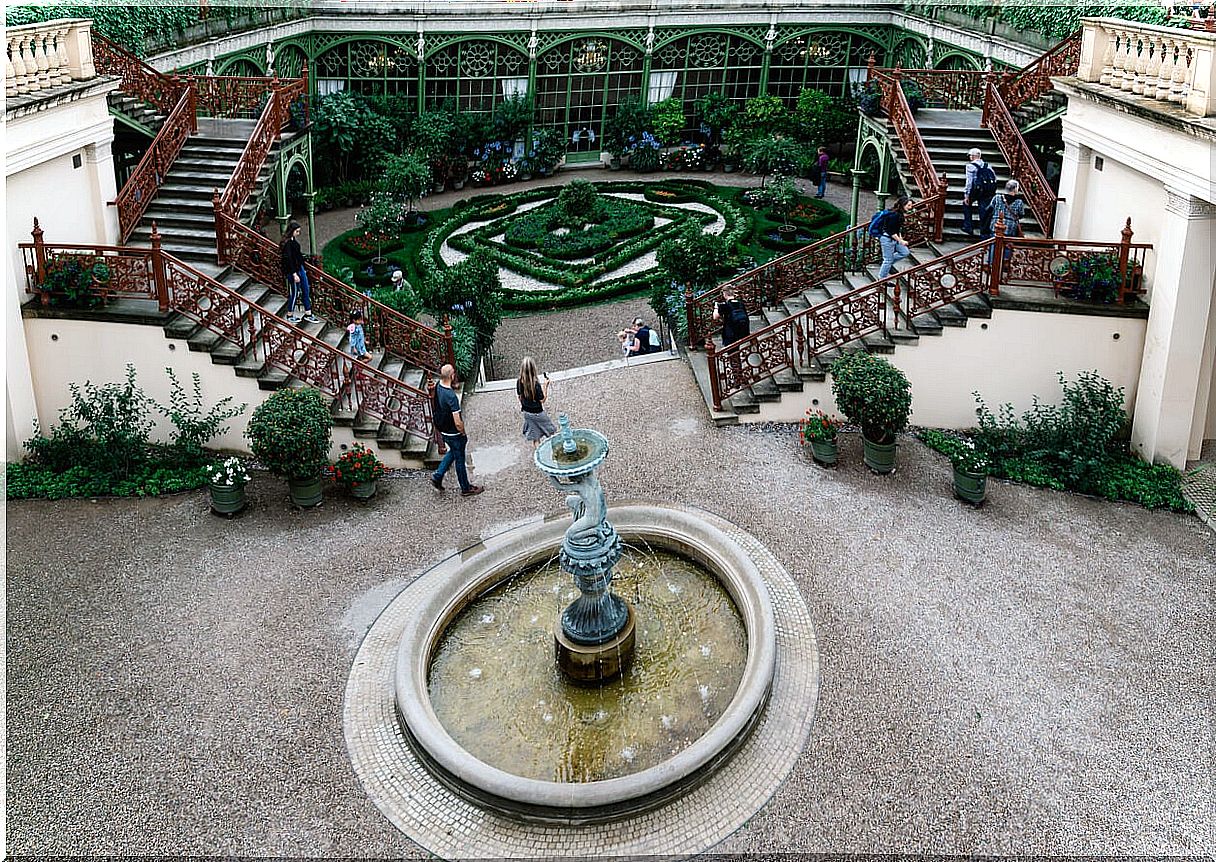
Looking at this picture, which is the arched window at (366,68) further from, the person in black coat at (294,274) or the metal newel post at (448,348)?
the metal newel post at (448,348)

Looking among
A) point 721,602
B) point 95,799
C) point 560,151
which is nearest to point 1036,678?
point 721,602

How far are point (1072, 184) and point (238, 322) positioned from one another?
37.7 feet

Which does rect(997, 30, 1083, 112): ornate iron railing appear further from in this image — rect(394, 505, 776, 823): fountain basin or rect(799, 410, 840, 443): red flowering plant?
rect(394, 505, 776, 823): fountain basin

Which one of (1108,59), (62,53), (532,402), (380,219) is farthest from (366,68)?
(1108,59)

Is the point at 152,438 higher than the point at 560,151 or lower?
lower

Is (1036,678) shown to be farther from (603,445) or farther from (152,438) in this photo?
(152,438)

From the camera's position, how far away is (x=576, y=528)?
29.7 ft

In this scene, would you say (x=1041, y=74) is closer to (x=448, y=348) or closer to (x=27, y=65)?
(x=448, y=348)

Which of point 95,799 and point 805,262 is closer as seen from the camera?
point 95,799

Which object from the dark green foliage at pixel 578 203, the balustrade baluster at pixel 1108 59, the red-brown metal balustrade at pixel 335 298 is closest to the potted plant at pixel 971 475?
the balustrade baluster at pixel 1108 59

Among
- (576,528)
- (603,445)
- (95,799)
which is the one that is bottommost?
(95,799)

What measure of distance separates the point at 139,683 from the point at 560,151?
892 inches

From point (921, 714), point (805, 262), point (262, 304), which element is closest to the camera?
point (921, 714)

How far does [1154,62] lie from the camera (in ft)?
41.1
